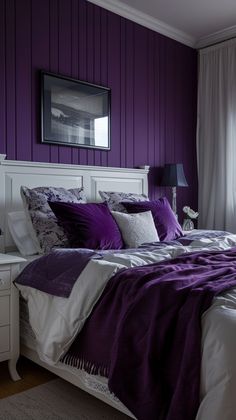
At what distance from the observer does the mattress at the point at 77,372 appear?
5.68 feet

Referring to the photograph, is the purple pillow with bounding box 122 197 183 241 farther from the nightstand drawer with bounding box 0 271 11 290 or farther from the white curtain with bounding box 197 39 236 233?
the white curtain with bounding box 197 39 236 233

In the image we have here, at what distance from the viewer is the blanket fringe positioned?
1.70m

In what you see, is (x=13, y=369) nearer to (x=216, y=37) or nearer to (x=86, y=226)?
(x=86, y=226)

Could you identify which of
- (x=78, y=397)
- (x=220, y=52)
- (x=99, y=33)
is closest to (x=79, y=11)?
(x=99, y=33)

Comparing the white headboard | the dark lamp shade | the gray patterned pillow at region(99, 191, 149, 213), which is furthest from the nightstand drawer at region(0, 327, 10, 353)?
the dark lamp shade

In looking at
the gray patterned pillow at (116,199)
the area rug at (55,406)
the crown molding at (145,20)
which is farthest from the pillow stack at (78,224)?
the crown molding at (145,20)

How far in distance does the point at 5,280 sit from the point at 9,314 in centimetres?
19

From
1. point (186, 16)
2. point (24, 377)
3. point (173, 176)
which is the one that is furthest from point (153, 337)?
point (186, 16)

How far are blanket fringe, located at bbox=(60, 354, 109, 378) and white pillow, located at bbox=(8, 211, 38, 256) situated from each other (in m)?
0.92

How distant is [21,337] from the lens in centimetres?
236

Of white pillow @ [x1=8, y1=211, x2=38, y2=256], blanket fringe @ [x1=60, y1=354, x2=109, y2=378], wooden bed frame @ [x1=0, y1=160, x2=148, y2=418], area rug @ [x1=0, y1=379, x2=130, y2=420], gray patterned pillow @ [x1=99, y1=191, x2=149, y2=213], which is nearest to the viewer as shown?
blanket fringe @ [x1=60, y1=354, x2=109, y2=378]

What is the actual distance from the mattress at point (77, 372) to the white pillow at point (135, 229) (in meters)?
0.82

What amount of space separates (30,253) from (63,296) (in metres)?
0.79

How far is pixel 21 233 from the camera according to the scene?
2.75 meters
